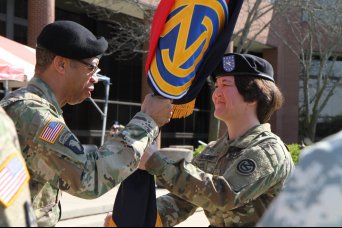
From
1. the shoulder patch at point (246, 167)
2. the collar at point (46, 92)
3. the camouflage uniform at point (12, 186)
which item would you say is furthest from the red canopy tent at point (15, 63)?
the camouflage uniform at point (12, 186)

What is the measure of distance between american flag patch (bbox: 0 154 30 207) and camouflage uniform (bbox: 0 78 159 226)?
62 cm

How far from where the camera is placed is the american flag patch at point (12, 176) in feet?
4.41

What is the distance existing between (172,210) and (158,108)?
0.62 meters

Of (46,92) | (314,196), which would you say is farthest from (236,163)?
(314,196)

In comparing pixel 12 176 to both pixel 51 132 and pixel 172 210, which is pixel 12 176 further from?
pixel 172 210

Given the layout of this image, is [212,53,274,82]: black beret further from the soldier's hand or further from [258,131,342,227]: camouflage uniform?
[258,131,342,227]: camouflage uniform

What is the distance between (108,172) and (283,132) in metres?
27.4

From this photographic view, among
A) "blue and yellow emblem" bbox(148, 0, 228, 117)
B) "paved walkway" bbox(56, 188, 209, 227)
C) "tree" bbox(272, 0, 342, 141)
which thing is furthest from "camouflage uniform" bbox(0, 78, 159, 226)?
"tree" bbox(272, 0, 342, 141)

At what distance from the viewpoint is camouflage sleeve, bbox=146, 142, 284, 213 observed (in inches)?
88.3

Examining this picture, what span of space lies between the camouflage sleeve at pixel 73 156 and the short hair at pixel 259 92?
718mm

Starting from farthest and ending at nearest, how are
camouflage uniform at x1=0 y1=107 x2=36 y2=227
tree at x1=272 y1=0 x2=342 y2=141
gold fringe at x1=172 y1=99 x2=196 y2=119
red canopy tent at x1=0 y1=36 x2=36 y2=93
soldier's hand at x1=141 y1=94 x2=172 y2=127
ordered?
1. tree at x1=272 y1=0 x2=342 y2=141
2. red canopy tent at x1=0 y1=36 x2=36 y2=93
3. gold fringe at x1=172 y1=99 x2=196 y2=119
4. soldier's hand at x1=141 y1=94 x2=172 y2=127
5. camouflage uniform at x1=0 y1=107 x2=36 y2=227

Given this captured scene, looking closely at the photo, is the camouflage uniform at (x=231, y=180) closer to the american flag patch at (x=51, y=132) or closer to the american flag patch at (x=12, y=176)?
the american flag patch at (x=51, y=132)

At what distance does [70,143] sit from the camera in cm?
204

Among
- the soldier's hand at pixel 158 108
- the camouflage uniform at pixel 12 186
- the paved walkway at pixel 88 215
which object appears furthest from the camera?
the paved walkway at pixel 88 215
